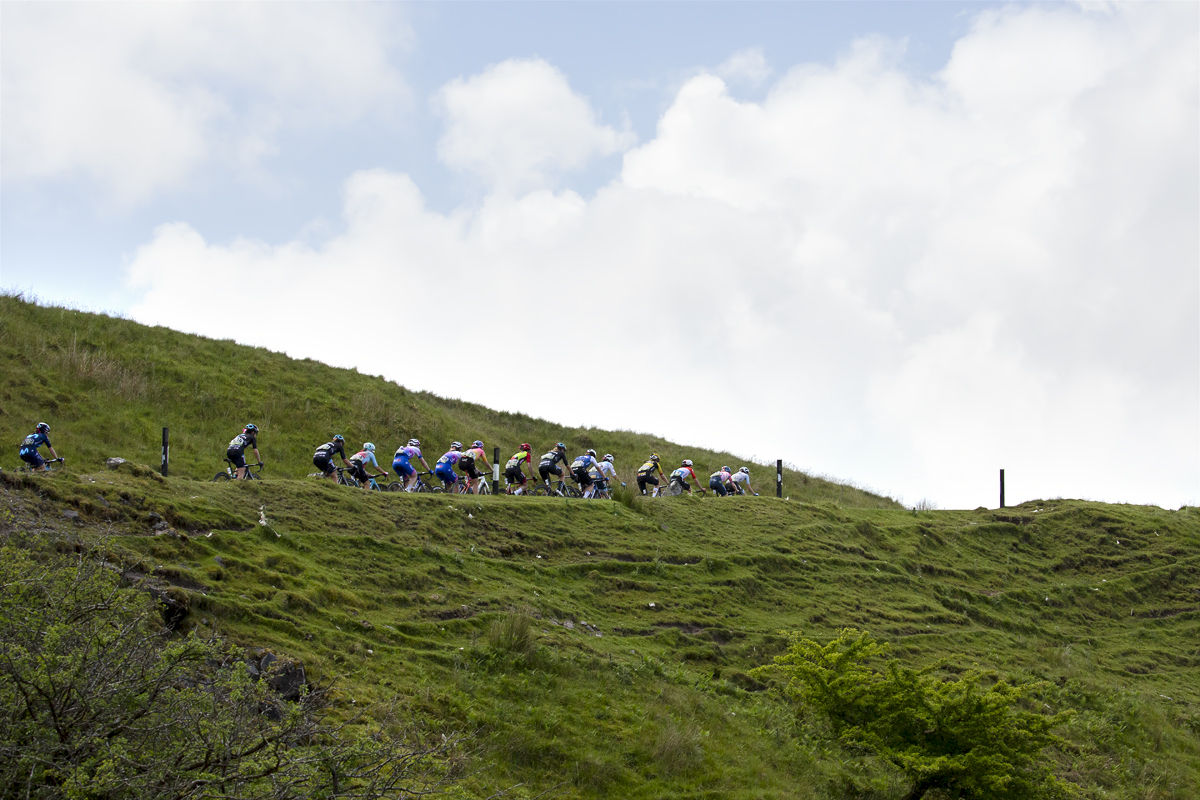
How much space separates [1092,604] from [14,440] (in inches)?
1234

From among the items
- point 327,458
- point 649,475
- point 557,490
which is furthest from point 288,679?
point 649,475

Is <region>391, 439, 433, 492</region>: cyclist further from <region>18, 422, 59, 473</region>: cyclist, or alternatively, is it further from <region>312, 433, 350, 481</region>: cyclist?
<region>18, 422, 59, 473</region>: cyclist

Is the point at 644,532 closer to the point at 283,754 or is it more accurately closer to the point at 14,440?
the point at 283,754

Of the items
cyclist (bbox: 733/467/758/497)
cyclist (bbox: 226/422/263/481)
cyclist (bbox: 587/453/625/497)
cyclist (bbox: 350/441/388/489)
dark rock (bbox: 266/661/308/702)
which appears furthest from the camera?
cyclist (bbox: 733/467/758/497)

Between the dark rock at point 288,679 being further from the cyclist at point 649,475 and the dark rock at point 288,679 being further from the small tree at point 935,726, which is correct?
the cyclist at point 649,475

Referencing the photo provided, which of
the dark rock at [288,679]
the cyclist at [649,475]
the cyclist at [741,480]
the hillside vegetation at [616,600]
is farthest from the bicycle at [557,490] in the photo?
the dark rock at [288,679]

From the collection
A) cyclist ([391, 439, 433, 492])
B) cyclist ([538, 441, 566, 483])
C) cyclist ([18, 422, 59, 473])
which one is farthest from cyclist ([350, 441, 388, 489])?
cyclist ([18, 422, 59, 473])

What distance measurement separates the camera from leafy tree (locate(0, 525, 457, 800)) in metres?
6.04

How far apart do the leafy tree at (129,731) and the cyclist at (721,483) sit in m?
25.1

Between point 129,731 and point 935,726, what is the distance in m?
11.2

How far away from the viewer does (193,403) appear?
105ft

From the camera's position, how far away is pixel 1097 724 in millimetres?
18484

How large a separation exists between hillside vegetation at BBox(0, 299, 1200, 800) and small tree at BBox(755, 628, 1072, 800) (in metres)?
0.62

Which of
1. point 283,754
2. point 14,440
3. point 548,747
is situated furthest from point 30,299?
point 283,754
